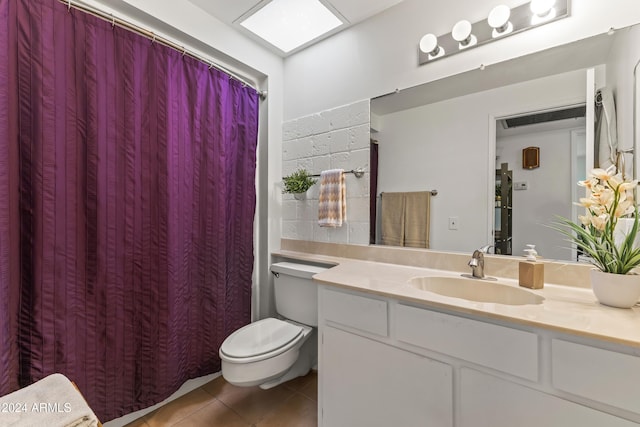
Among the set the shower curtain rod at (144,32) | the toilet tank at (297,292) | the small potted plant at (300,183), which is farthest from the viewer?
the small potted plant at (300,183)

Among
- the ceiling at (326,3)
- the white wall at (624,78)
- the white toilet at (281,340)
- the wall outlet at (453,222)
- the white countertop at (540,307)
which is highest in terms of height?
the ceiling at (326,3)

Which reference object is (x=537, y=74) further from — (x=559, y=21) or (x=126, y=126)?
(x=126, y=126)

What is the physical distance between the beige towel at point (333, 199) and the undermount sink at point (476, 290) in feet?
2.15

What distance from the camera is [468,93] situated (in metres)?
1.40

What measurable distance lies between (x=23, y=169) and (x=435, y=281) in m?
1.85

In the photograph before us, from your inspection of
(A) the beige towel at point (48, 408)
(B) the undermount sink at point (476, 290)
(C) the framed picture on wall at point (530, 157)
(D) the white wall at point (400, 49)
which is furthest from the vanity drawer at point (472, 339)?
(D) the white wall at point (400, 49)

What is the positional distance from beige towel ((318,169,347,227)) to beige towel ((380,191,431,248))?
0.26 m

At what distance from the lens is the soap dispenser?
111 centimetres

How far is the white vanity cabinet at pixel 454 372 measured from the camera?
73 cm

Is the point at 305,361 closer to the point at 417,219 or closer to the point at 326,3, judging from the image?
the point at 417,219

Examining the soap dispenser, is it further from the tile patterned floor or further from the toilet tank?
the tile patterned floor

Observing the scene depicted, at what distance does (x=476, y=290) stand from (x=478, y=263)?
12 cm

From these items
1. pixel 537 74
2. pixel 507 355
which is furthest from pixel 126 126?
pixel 537 74

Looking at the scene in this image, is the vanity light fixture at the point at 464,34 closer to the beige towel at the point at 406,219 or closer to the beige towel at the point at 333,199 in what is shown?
the beige towel at the point at 406,219
